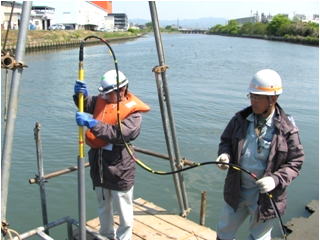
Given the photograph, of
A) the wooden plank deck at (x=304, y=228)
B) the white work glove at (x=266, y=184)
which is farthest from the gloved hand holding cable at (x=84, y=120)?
the wooden plank deck at (x=304, y=228)

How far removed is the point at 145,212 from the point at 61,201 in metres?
4.54

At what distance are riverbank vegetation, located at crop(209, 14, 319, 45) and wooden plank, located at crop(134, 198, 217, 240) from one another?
82.9 m

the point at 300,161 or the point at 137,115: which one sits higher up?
the point at 137,115

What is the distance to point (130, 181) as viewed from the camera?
4.38m

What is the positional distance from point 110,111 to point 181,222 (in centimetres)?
219

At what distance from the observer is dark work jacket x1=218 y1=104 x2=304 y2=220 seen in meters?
3.52

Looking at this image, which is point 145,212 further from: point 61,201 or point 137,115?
point 61,201

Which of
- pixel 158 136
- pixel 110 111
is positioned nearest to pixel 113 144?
pixel 110 111

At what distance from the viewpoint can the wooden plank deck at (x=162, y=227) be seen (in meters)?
5.08

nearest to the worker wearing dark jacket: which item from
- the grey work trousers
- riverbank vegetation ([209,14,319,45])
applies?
the grey work trousers

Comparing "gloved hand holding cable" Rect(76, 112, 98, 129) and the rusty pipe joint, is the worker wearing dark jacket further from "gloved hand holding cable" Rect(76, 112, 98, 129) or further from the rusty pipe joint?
the rusty pipe joint

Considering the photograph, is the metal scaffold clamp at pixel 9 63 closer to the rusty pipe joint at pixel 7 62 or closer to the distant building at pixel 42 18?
the rusty pipe joint at pixel 7 62

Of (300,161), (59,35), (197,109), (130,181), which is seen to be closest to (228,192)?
(300,161)

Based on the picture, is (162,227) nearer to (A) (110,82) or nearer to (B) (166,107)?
(B) (166,107)
